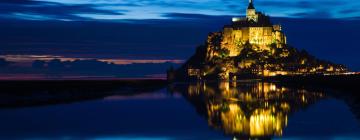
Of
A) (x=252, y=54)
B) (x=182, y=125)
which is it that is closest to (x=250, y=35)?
(x=252, y=54)

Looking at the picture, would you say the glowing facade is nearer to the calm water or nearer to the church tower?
the church tower

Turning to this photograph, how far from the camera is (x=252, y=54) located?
18538 cm

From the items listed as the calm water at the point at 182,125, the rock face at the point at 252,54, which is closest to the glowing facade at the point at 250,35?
the rock face at the point at 252,54

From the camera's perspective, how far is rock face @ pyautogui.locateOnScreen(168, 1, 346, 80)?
183375mm

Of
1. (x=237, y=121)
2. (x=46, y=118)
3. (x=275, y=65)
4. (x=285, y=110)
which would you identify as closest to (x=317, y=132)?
(x=237, y=121)

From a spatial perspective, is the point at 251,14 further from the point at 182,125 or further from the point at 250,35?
the point at 182,125

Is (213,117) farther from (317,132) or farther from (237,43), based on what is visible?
(237,43)

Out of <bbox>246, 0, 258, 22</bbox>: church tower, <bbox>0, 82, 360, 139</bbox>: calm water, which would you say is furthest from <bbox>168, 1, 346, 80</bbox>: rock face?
<bbox>0, 82, 360, 139</bbox>: calm water

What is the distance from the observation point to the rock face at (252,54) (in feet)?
602

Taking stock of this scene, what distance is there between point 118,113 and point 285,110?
25.1 ft

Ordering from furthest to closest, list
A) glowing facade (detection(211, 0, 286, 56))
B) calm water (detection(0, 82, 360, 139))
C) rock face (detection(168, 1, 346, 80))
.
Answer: glowing facade (detection(211, 0, 286, 56)) < rock face (detection(168, 1, 346, 80)) < calm water (detection(0, 82, 360, 139))

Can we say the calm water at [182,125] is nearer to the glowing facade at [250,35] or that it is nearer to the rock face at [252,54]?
the rock face at [252,54]

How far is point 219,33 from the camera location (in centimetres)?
19375

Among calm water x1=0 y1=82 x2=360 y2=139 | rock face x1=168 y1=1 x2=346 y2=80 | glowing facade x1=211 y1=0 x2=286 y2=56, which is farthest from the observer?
glowing facade x1=211 y1=0 x2=286 y2=56
